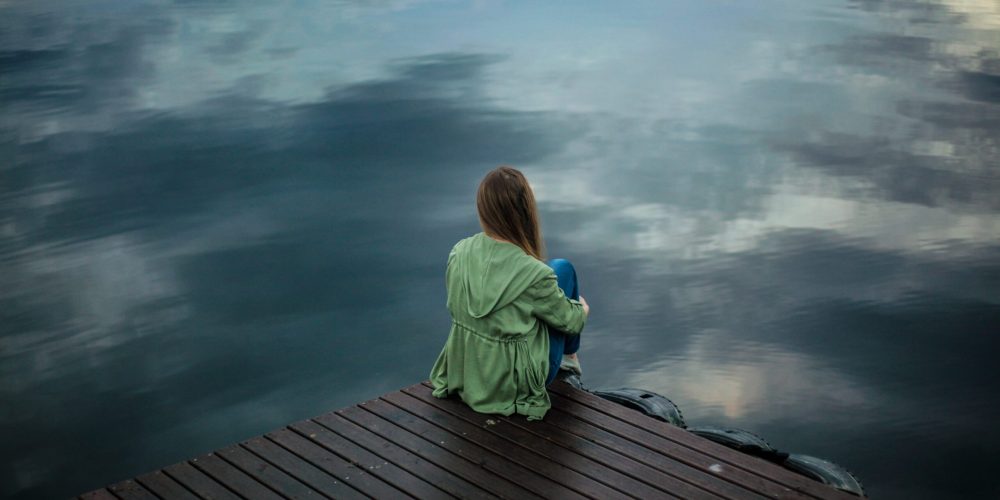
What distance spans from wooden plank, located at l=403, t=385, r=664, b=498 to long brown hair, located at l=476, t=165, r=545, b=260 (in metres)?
0.64

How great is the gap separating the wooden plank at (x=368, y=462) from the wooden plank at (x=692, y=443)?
0.77 m

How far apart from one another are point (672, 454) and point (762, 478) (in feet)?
1.04

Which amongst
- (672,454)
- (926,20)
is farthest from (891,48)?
(672,454)

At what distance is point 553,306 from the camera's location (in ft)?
11.7

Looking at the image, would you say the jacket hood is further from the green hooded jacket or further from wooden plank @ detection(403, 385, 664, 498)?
wooden plank @ detection(403, 385, 664, 498)

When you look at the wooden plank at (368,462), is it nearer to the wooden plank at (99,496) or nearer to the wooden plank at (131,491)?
the wooden plank at (131,491)

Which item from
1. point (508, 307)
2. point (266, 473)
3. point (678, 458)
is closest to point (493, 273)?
point (508, 307)

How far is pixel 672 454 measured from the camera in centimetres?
341

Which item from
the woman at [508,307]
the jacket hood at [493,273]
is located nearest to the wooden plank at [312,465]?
the woman at [508,307]

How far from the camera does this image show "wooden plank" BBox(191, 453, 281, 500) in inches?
126

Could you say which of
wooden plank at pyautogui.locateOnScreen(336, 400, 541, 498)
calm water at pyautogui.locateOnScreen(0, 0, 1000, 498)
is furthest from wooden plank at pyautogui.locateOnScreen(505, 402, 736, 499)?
calm water at pyautogui.locateOnScreen(0, 0, 1000, 498)

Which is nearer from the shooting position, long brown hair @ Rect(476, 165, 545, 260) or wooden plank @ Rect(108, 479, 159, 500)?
wooden plank @ Rect(108, 479, 159, 500)

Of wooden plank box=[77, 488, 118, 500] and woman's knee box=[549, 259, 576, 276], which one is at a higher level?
woman's knee box=[549, 259, 576, 276]

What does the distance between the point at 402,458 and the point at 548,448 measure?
51 centimetres
